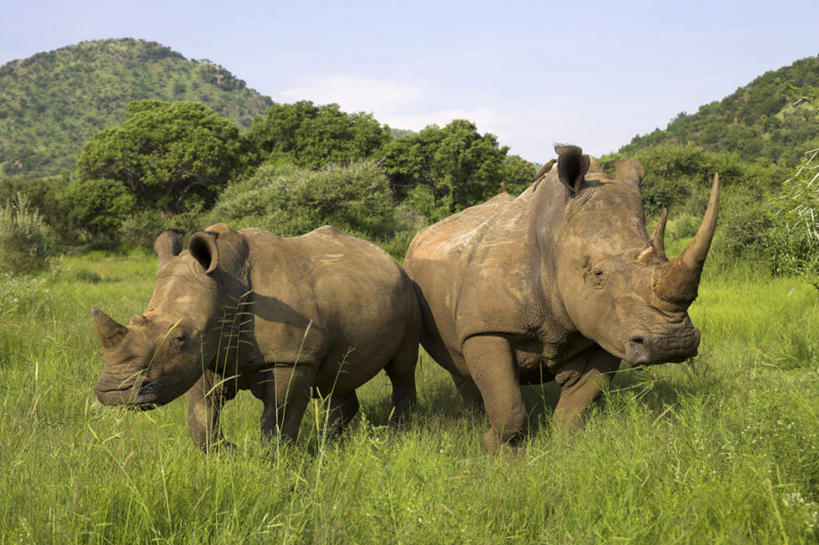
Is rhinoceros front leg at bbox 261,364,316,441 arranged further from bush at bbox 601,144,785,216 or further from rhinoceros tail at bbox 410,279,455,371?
bush at bbox 601,144,785,216

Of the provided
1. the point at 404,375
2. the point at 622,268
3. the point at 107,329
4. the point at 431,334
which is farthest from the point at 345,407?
the point at 622,268

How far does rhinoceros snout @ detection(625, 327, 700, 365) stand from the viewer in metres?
3.18

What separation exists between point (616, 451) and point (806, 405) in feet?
3.03

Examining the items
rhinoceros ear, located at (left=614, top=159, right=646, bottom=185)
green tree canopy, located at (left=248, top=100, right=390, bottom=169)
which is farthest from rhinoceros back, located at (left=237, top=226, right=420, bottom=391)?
green tree canopy, located at (left=248, top=100, right=390, bottom=169)

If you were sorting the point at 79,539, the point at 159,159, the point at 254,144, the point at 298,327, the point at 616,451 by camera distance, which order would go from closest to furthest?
the point at 79,539 → the point at 616,451 → the point at 298,327 → the point at 159,159 → the point at 254,144

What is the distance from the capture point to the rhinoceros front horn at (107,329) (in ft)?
10.1

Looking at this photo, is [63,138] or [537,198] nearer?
[537,198]

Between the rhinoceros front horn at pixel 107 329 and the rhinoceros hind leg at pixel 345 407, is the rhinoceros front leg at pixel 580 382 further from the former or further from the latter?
the rhinoceros front horn at pixel 107 329

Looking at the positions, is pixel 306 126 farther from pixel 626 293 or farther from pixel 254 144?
pixel 626 293

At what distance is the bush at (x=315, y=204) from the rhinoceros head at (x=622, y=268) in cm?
1549

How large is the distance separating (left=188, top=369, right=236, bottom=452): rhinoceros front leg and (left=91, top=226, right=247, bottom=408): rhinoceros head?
1.19 feet

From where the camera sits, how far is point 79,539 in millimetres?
2133

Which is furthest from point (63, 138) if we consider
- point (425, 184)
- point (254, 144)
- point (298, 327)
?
point (298, 327)

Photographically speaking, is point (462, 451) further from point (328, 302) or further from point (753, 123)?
point (753, 123)
